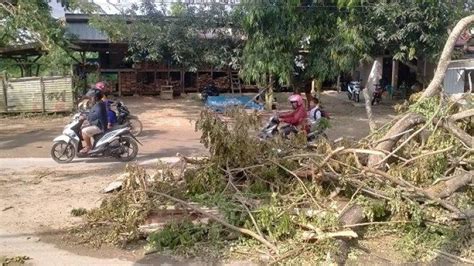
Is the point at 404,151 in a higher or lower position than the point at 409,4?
lower

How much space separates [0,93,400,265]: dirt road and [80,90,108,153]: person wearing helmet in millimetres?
443

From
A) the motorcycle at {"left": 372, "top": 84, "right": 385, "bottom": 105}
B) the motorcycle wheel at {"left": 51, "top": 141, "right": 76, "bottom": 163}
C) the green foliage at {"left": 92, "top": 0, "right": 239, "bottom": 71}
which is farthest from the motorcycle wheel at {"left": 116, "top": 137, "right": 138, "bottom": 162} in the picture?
the motorcycle at {"left": 372, "top": 84, "right": 385, "bottom": 105}

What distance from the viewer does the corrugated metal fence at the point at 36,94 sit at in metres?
16.3

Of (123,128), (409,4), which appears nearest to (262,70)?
(409,4)

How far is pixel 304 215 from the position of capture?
18.1 ft

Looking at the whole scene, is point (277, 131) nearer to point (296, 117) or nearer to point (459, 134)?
point (296, 117)

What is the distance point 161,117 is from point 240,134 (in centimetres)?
1088

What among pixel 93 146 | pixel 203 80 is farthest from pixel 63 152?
pixel 203 80

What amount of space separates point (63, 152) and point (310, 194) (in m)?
5.52

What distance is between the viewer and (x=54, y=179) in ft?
27.3

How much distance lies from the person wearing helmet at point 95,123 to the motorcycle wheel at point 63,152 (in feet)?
0.79

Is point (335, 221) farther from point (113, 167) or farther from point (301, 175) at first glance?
point (113, 167)

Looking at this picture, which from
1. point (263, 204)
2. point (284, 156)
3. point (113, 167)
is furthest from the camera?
point (113, 167)

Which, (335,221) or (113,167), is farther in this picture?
(113,167)
